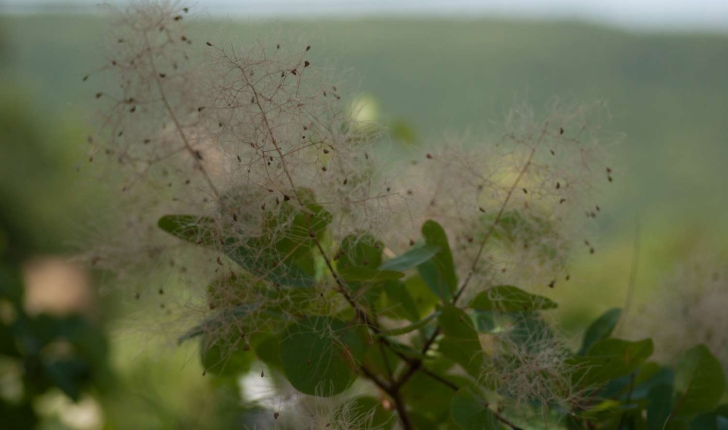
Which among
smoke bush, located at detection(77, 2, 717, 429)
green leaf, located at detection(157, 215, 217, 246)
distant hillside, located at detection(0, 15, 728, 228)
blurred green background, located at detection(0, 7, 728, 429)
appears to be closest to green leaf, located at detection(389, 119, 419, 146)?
smoke bush, located at detection(77, 2, 717, 429)

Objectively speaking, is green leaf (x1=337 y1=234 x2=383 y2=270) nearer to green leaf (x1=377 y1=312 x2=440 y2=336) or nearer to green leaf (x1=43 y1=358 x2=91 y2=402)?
green leaf (x1=377 y1=312 x2=440 y2=336)

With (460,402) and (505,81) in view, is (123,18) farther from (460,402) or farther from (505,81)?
(505,81)

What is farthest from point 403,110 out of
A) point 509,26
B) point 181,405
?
point 181,405

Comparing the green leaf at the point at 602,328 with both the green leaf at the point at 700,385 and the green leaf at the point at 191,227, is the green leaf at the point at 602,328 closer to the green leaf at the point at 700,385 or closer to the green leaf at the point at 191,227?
the green leaf at the point at 700,385

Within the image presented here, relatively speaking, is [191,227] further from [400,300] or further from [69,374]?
[69,374]

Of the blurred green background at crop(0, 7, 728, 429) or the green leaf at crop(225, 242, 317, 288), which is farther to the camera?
the blurred green background at crop(0, 7, 728, 429)

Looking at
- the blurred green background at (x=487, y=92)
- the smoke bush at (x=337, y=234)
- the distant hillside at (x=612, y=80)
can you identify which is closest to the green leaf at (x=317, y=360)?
the smoke bush at (x=337, y=234)

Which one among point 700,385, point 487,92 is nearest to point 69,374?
point 700,385
